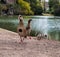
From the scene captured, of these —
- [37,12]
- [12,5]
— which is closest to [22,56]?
[12,5]

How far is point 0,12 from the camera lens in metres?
92.1

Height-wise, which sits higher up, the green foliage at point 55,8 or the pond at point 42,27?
the pond at point 42,27

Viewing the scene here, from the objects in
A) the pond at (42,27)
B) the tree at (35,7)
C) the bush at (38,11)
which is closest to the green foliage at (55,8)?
the bush at (38,11)

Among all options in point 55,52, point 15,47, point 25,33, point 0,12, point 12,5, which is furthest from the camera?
point 12,5

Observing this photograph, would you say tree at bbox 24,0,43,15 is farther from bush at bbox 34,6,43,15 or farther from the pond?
the pond

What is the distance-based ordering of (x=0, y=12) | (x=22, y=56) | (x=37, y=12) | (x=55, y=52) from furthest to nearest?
(x=37, y=12), (x=0, y=12), (x=55, y=52), (x=22, y=56)

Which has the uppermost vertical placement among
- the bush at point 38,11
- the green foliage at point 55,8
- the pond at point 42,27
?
the pond at point 42,27

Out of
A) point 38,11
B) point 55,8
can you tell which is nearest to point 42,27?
point 55,8

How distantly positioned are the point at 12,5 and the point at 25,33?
86699 mm

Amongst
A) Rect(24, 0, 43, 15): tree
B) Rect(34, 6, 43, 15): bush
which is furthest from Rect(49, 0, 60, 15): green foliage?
Rect(24, 0, 43, 15): tree

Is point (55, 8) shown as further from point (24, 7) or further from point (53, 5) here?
point (24, 7)

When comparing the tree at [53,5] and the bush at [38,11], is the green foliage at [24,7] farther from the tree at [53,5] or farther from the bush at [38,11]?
the tree at [53,5]

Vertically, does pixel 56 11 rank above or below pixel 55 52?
below

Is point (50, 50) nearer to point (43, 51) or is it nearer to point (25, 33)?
point (43, 51)
